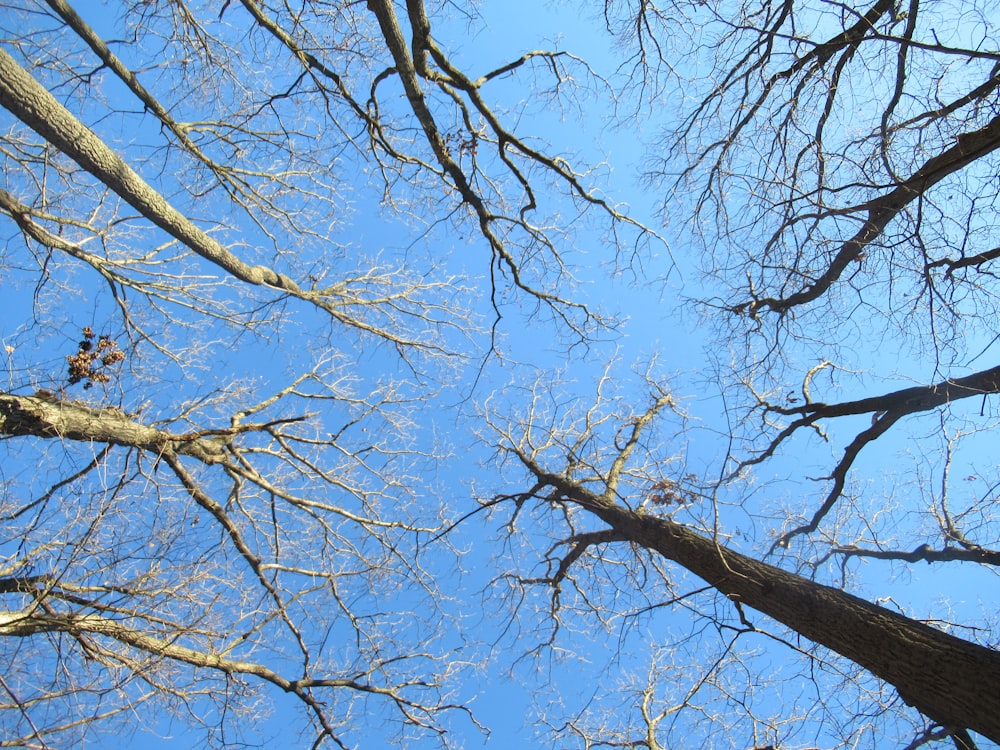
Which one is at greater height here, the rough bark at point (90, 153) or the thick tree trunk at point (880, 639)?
the rough bark at point (90, 153)

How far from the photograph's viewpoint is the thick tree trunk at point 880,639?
9.56 feet

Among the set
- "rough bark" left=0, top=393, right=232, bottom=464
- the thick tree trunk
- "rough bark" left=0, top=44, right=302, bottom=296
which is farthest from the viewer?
"rough bark" left=0, top=393, right=232, bottom=464

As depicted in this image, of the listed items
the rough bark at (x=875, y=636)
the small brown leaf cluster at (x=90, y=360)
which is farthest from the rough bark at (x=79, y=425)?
the rough bark at (x=875, y=636)

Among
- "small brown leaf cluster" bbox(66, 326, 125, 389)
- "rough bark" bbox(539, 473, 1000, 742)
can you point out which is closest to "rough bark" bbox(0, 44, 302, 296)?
"small brown leaf cluster" bbox(66, 326, 125, 389)

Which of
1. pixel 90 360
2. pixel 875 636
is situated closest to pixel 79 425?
pixel 90 360

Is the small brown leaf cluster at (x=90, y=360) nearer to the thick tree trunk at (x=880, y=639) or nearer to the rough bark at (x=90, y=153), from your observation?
the rough bark at (x=90, y=153)

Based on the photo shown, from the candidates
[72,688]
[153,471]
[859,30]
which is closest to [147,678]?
[72,688]

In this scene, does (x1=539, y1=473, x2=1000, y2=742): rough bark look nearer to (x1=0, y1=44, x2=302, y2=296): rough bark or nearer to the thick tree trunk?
the thick tree trunk

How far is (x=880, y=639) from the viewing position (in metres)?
3.22

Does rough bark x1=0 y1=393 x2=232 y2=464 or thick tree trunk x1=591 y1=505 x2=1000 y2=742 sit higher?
rough bark x1=0 y1=393 x2=232 y2=464

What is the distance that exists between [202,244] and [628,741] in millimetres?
5168

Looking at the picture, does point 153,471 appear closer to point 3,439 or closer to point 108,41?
point 3,439

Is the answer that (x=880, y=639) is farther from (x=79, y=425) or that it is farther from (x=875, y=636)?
(x=79, y=425)

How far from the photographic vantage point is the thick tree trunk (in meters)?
2.91
